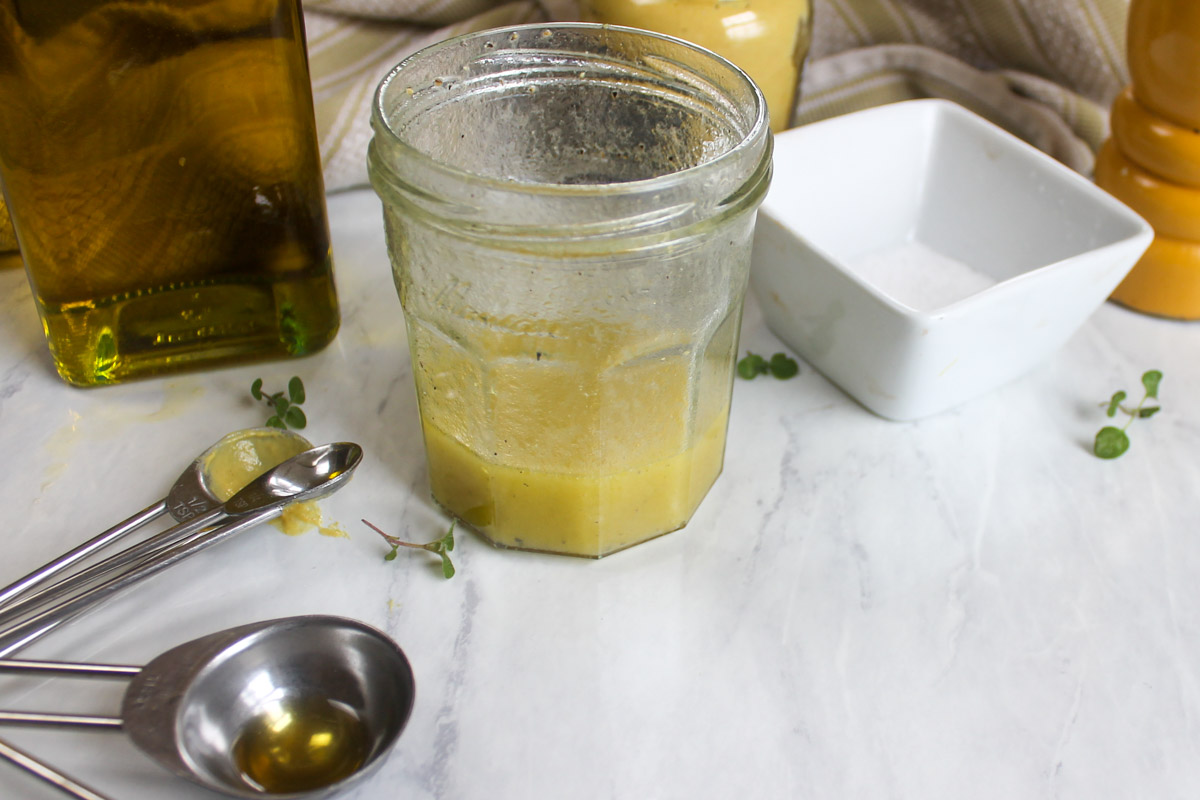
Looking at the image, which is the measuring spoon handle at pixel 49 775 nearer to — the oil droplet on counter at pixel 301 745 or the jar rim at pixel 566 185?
the oil droplet on counter at pixel 301 745

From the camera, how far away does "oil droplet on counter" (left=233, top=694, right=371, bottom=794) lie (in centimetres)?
43

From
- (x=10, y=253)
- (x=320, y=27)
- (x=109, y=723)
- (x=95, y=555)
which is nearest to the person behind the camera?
(x=109, y=723)

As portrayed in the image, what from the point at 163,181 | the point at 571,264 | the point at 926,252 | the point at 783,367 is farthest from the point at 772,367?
the point at 163,181

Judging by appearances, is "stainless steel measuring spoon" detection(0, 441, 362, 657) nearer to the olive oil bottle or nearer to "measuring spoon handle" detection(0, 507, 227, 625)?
"measuring spoon handle" detection(0, 507, 227, 625)

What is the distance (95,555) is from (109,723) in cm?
14

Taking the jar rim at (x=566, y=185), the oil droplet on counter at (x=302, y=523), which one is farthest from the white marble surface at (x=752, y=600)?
the jar rim at (x=566, y=185)

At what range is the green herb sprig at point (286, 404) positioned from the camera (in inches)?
23.9

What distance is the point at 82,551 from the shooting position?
504 mm

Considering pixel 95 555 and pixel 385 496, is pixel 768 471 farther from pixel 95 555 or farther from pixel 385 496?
pixel 95 555

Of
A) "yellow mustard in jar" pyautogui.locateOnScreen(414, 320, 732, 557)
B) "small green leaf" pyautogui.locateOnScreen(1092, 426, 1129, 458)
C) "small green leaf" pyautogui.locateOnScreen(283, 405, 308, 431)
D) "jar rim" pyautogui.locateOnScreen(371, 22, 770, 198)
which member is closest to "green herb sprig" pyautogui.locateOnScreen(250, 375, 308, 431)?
"small green leaf" pyautogui.locateOnScreen(283, 405, 308, 431)

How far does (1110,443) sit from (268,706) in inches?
18.7

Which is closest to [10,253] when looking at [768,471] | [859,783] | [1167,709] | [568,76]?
[568,76]

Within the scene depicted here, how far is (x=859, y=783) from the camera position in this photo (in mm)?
446

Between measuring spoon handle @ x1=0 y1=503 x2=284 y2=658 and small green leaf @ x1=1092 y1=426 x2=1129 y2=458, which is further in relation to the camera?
small green leaf @ x1=1092 y1=426 x2=1129 y2=458
